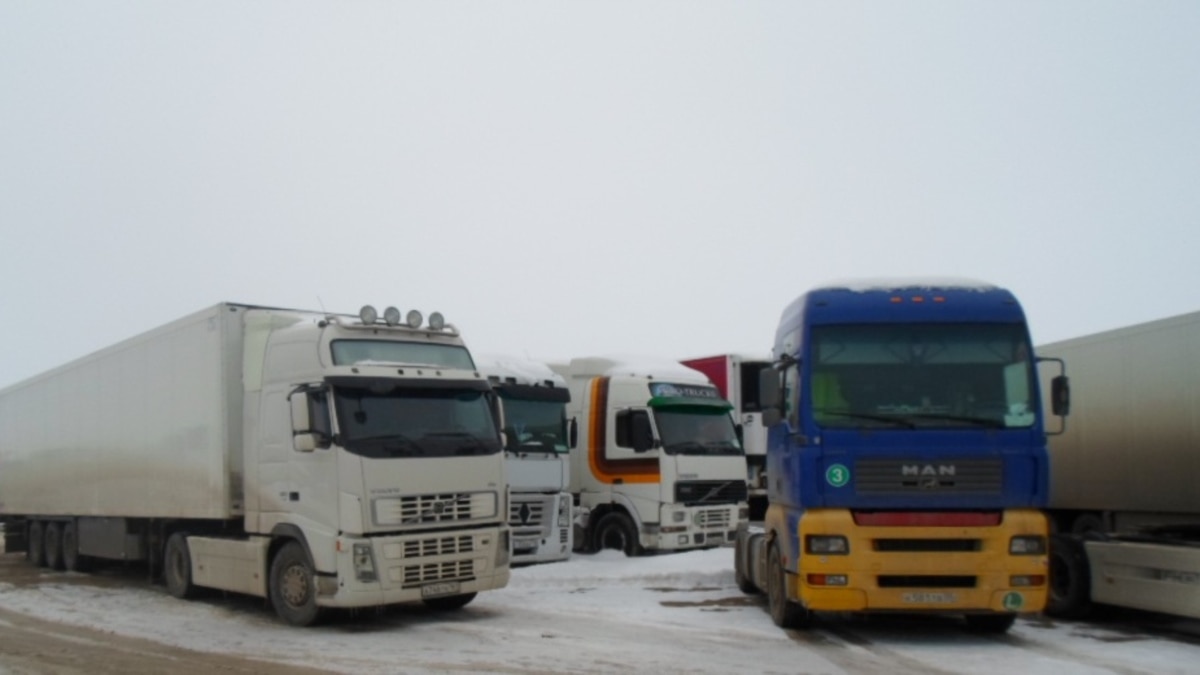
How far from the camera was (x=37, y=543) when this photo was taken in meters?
22.0

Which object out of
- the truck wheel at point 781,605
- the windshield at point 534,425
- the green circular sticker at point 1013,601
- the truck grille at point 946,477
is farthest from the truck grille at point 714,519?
the green circular sticker at point 1013,601

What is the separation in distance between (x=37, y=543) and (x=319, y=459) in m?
12.9

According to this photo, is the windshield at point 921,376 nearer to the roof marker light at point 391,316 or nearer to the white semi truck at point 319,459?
the white semi truck at point 319,459

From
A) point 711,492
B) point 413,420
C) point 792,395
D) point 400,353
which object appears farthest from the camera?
point 711,492

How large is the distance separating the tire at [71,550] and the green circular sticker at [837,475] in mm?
14661

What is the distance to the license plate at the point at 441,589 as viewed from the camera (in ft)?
40.2

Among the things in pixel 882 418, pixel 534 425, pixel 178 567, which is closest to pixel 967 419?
pixel 882 418

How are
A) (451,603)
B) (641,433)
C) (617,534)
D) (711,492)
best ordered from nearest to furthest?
(451,603) → (641,433) → (711,492) → (617,534)

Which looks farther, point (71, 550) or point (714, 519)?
point (71, 550)

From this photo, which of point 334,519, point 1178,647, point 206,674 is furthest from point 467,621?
point 1178,647

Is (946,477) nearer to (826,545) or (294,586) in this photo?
(826,545)

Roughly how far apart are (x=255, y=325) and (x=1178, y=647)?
1077 cm

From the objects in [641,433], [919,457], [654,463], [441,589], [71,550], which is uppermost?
[641,433]

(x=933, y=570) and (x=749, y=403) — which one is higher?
(x=749, y=403)
